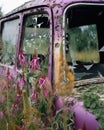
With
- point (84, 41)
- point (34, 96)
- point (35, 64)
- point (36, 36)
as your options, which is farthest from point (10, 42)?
point (34, 96)

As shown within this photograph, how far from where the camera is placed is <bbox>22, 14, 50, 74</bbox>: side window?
420cm

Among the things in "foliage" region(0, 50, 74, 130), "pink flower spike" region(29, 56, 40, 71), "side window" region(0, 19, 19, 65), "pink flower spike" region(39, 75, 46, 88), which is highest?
"side window" region(0, 19, 19, 65)

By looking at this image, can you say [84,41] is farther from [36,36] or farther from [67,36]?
[36,36]

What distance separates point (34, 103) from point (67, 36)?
2.87ft

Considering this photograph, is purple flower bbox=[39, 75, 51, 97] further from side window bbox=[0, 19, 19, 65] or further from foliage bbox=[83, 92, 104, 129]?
side window bbox=[0, 19, 19, 65]

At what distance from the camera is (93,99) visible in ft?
9.53

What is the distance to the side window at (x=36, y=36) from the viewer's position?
420cm

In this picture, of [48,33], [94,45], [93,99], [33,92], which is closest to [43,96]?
[33,92]

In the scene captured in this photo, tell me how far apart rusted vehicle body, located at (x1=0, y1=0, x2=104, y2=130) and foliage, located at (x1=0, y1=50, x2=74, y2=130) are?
5.1 inches

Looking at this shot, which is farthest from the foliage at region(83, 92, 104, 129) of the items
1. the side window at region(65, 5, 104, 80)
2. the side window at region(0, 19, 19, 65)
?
the side window at region(0, 19, 19, 65)

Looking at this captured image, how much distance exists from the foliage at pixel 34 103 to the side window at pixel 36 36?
0.95 ft

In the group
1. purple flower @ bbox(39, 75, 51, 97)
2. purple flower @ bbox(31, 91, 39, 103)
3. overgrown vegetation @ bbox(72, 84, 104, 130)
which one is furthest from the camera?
purple flower @ bbox(31, 91, 39, 103)

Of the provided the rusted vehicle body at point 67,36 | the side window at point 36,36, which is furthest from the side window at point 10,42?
the side window at point 36,36

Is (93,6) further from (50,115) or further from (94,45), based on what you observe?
(50,115)
